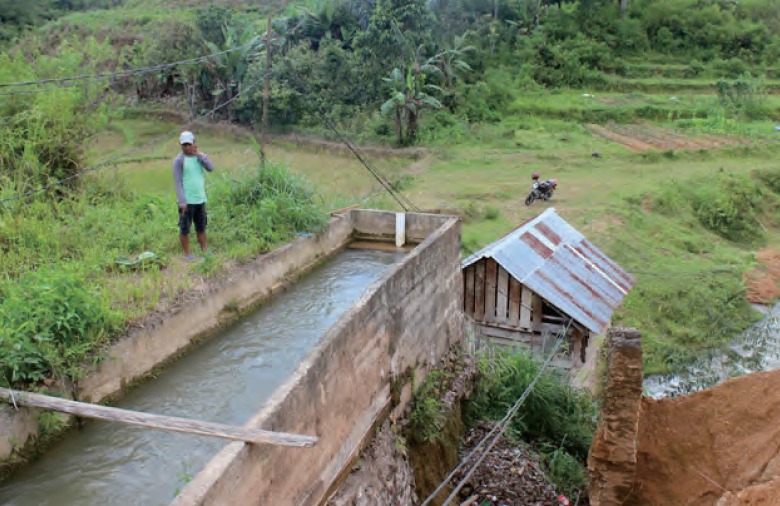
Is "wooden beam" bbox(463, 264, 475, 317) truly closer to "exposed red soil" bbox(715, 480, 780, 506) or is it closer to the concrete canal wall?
the concrete canal wall

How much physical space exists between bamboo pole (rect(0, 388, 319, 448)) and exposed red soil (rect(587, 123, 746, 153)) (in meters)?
20.9

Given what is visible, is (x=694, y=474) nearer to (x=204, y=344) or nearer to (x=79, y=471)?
(x=204, y=344)

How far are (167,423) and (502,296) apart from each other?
7093 mm

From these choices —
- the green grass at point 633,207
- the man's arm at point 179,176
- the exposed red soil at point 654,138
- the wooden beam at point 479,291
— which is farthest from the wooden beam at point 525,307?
the exposed red soil at point 654,138

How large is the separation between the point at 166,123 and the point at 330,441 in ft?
81.8

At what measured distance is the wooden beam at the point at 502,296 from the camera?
→ 10453 millimetres

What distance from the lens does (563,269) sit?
1080 centimetres

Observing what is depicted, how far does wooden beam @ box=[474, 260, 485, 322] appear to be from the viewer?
10562 mm

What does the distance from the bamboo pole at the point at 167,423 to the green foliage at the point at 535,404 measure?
17.3ft

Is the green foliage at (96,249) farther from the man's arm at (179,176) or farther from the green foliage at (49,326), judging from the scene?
the man's arm at (179,176)

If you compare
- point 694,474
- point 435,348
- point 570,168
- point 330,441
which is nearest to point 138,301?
point 330,441

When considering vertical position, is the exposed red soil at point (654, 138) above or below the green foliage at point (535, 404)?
above

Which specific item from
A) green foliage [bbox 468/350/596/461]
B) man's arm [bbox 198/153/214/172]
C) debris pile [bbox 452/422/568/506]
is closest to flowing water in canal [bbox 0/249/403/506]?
man's arm [bbox 198/153/214/172]

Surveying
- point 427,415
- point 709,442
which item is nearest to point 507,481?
point 427,415
